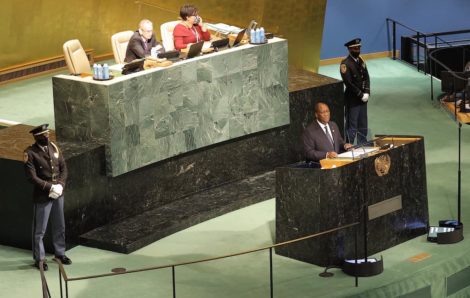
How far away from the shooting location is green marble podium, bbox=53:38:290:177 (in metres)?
11.4

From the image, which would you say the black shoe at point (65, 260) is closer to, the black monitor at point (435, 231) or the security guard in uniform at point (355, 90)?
the black monitor at point (435, 231)

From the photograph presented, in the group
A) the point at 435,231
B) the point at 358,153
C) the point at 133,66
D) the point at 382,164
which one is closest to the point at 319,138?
the point at 358,153

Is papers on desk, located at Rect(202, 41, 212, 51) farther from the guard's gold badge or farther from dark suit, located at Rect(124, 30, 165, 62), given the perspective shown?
the guard's gold badge

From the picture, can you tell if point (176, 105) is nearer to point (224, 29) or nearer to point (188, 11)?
point (188, 11)

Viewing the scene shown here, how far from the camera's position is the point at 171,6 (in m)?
17.3

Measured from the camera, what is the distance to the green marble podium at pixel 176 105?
37.3 ft

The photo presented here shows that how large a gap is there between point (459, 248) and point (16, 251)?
4386mm

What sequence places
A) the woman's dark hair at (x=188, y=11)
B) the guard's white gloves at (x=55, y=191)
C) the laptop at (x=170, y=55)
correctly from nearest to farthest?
the guard's white gloves at (x=55, y=191), the laptop at (x=170, y=55), the woman's dark hair at (x=188, y=11)

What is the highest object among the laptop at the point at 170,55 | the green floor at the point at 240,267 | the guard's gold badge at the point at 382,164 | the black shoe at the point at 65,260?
the laptop at the point at 170,55

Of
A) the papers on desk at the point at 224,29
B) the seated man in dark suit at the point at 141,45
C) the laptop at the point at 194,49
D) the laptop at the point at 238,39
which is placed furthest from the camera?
the papers on desk at the point at 224,29

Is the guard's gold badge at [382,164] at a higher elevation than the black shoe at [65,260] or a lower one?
higher

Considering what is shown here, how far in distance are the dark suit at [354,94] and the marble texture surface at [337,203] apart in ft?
8.42

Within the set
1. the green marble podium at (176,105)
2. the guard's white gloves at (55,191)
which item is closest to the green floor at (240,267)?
the guard's white gloves at (55,191)

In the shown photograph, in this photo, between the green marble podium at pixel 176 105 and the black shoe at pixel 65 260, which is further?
the green marble podium at pixel 176 105
